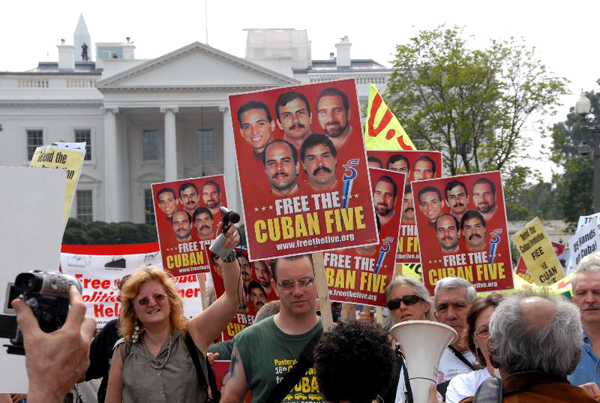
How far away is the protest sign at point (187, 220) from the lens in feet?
30.5

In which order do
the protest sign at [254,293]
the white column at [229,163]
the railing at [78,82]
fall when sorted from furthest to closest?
the railing at [78,82] < the white column at [229,163] < the protest sign at [254,293]

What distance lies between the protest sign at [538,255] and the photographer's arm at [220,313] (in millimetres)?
7375

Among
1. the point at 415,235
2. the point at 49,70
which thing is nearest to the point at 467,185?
the point at 415,235

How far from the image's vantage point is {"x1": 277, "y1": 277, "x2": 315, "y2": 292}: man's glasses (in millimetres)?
4412

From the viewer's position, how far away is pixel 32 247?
295 cm

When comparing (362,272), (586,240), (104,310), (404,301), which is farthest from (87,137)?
(404,301)

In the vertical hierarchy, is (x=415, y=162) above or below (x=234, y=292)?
above

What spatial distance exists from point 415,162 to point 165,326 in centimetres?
492

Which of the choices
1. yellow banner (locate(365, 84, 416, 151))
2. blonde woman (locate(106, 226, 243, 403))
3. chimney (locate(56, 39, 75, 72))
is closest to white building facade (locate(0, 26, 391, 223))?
chimney (locate(56, 39, 75, 72))

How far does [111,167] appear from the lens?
202ft

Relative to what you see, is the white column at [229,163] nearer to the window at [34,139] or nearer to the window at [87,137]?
the window at [87,137]

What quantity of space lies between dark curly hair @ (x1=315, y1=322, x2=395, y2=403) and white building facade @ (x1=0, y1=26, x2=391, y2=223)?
5622 centimetres

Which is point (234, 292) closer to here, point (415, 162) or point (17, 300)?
point (17, 300)

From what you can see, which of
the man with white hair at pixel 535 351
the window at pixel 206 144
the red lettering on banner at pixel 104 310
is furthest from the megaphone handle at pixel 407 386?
the window at pixel 206 144
